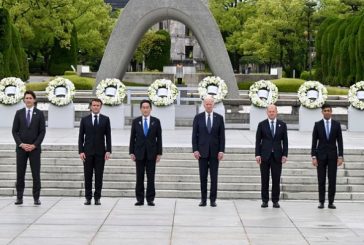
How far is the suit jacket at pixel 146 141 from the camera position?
1224 cm

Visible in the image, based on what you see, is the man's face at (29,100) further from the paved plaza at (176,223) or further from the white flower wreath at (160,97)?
the white flower wreath at (160,97)

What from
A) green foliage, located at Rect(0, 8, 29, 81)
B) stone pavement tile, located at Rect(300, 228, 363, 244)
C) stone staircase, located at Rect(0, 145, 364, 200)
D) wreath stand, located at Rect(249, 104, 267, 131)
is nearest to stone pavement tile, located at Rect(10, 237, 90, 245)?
stone pavement tile, located at Rect(300, 228, 363, 244)

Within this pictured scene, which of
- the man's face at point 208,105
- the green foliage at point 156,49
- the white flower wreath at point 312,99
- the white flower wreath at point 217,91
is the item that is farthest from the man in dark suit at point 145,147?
the green foliage at point 156,49

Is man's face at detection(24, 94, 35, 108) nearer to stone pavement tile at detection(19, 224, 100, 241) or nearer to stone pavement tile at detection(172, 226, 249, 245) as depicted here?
stone pavement tile at detection(19, 224, 100, 241)

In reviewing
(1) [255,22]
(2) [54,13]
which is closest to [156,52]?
(1) [255,22]

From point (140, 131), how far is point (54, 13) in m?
37.2

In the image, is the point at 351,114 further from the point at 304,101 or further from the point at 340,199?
the point at 340,199

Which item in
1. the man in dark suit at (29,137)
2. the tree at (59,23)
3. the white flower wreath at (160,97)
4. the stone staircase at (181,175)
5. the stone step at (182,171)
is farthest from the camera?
the tree at (59,23)

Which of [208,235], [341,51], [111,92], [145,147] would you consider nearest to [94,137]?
[145,147]

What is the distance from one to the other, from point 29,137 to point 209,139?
283 cm

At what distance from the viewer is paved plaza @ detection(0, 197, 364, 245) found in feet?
30.8

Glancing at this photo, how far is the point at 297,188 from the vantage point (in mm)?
13758

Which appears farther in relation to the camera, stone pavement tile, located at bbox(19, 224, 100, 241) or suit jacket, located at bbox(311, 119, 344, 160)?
suit jacket, located at bbox(311, 119, 344, 160)

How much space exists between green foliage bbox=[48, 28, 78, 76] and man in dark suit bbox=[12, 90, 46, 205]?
48632 mm
